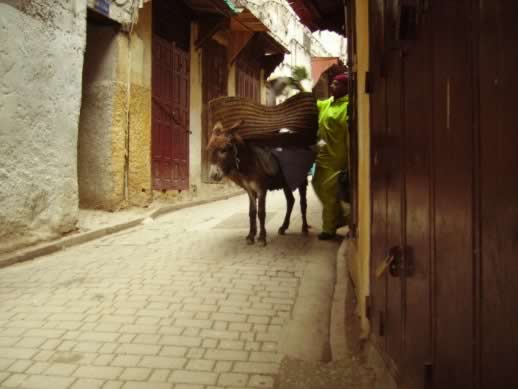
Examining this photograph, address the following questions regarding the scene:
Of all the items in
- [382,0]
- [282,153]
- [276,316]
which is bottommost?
[276,316]

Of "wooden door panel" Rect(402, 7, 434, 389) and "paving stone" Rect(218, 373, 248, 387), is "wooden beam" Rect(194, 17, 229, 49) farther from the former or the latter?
"wooden door panel" Rect(402, 7, 434, 389)

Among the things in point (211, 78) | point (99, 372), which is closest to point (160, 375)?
point (99, 372)

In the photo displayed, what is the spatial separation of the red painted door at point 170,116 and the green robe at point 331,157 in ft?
16.1

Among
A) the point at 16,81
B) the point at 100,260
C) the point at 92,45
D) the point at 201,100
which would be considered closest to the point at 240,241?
the point at 100,260

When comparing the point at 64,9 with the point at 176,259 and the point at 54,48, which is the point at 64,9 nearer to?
the point at 54,48

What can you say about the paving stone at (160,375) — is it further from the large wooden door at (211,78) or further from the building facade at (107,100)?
the large wooden door at (211,78)

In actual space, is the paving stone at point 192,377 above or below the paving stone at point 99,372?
below

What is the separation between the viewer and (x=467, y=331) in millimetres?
1438

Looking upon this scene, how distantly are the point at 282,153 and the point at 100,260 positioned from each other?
2568mm

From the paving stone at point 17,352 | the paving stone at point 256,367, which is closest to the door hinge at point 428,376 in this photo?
the paving stone at point 256,367

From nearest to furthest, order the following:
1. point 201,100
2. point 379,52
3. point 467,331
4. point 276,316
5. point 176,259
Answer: point 467,331, point 379,52, point 276,316, point 176,259, point 201,100

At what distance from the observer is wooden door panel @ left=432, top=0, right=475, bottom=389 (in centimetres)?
142

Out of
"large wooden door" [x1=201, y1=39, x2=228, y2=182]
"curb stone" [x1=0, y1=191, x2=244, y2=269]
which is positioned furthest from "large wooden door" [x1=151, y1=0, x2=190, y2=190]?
"curb stone" [x1=0, y1=191, x2=244, y2=269]

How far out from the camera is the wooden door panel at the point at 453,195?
4.67 ft
